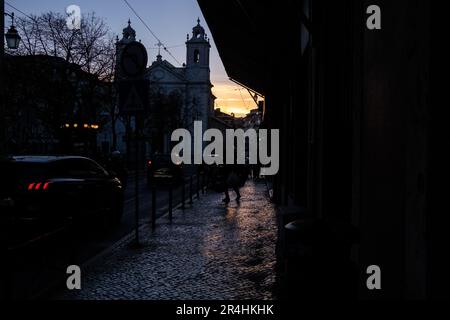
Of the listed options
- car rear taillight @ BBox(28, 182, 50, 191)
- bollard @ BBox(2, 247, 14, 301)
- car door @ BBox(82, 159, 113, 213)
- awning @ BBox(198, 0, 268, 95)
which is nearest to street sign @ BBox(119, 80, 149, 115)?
car rear taillight @ BBox(28, 182, 50, 191)

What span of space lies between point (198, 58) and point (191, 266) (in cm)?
9035

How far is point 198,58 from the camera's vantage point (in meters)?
96.1

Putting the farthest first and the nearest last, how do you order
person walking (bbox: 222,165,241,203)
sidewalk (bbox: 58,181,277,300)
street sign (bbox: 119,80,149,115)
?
person walking (bbox: 222,165,241,203)
street sign (bbox: 119,80,149,115)
sidewalk (bbox: 58,181,277,300)

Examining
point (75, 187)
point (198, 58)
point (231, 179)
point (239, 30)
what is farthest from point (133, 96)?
point (198, 58)

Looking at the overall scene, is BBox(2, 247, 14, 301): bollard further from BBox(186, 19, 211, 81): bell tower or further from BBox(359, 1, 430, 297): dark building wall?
BBox(186, 19, 211, 81): bell tower

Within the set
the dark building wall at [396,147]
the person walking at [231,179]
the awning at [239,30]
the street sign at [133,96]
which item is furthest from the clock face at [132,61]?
the person walking at [231,179]

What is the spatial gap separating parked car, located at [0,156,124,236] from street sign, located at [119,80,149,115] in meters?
1.63

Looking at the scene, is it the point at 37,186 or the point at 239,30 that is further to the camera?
the point at 239,30

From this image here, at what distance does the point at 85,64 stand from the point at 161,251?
2603 centimetres

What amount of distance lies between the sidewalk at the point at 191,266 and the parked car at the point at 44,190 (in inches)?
50.8

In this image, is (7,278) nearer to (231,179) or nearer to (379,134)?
(379,134)

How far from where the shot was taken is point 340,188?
21.1 feet

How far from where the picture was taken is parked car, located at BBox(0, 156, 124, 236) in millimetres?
9094
